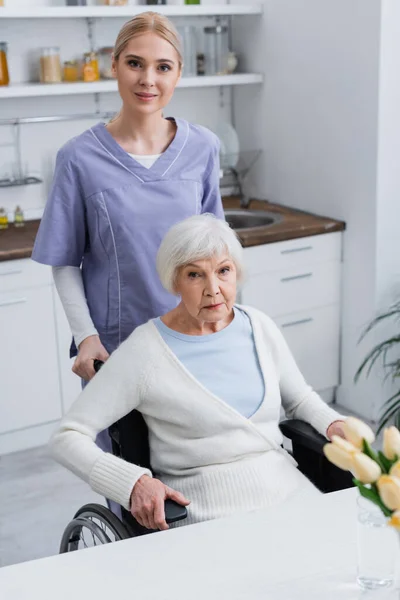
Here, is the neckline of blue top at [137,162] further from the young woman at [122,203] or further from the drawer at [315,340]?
the drawer at [315,340]

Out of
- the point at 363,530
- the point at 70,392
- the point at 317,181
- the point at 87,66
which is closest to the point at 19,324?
the point at 70,392

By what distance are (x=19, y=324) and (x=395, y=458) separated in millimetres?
2331

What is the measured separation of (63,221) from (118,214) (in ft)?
0.43

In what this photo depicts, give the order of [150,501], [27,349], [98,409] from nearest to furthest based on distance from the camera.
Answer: [150,501] < [98,409] < [27,349]

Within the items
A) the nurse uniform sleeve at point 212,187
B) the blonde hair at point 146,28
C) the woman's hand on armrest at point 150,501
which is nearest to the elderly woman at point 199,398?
the woman's hand on armrest at point 150,501

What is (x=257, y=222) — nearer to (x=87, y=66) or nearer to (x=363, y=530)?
(x=87, y=66)

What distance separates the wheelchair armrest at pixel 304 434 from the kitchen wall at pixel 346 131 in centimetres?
152

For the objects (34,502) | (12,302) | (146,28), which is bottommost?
(34,502)

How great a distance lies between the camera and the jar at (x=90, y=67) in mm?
3523

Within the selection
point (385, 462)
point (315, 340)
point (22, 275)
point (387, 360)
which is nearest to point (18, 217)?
point (22, 275)

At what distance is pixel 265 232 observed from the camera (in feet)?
11.0

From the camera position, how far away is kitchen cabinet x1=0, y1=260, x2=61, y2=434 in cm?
318

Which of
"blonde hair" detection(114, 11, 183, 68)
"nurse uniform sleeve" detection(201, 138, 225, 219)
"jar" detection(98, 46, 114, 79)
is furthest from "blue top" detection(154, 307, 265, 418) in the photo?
"jar" detection(98, 46, 114, 79)

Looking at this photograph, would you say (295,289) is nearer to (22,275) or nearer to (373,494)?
(22,275)
